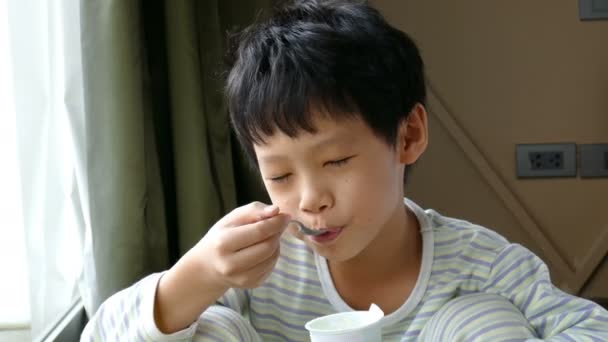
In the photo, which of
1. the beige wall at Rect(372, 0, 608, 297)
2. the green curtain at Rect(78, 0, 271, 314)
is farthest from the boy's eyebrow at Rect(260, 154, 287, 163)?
the beige wall at Rect(372, 0, 608, 297)

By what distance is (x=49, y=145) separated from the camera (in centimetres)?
141

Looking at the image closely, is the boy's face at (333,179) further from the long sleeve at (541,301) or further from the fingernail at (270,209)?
the long sleeve at (541,301)

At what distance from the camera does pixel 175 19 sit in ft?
5.24

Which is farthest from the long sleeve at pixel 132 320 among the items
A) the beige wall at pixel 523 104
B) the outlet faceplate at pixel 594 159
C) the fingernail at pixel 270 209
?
the outlet faceplate at pixel 594 159

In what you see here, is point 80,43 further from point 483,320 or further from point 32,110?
point 483,320

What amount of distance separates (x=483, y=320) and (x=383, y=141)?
291 millimetres

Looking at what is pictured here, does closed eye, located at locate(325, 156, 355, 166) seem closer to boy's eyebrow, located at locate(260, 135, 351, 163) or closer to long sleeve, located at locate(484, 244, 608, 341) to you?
boy's eyebrow, located at locate(260, 135, 351, 163)

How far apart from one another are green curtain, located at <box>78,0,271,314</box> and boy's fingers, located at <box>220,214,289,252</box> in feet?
1.37

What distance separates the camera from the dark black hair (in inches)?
43.7

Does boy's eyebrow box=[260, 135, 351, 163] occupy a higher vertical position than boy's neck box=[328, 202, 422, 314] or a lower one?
higher

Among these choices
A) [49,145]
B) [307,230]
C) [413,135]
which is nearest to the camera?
[307,230]

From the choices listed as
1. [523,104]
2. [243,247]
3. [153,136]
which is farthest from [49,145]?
[523,104]

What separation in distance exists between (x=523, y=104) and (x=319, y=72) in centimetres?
150

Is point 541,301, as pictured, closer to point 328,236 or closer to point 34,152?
point 328,236
